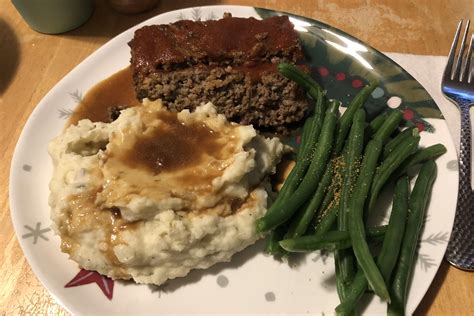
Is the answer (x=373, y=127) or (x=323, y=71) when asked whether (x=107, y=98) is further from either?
(x=373, y=127)

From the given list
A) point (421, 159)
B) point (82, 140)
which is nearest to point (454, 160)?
point (421, 159)

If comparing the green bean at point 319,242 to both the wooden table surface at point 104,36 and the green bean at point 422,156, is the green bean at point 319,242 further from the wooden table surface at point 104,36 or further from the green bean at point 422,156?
the wooden table surface at point 104,36

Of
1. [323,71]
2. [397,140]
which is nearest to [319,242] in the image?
[397,140]

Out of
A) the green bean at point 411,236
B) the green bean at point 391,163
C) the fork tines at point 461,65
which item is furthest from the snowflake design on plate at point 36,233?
the fork tines at point 461,65

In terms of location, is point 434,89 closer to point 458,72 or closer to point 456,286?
point 458,72

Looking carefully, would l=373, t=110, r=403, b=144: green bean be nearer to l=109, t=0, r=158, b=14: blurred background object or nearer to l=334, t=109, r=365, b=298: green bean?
l=334, t=109, r=365, b=298: green bean
